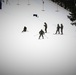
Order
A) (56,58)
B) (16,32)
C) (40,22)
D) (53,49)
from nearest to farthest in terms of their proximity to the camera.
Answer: (56,58), (53,49), (16,32), (40,22)

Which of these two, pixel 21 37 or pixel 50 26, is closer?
pixel 21 37

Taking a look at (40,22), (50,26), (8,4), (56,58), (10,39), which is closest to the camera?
(56,58)

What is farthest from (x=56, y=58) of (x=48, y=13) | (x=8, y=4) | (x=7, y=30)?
(x=8, y=4)

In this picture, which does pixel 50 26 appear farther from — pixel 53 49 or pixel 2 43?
pixel 2 43

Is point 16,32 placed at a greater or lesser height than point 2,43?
greater


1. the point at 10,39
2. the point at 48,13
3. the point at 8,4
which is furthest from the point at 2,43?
the point at 8,4

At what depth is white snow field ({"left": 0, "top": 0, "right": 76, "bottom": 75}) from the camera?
33.4ft

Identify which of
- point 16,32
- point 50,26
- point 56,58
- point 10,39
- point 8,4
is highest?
point 8,4

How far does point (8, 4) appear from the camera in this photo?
2020 cm

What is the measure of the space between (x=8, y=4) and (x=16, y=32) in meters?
7.55

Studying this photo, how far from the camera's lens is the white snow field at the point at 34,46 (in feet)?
33.4

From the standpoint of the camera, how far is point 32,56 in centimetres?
1105

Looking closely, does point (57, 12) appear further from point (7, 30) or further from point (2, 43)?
point (2, 43)

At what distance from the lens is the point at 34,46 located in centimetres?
1209
